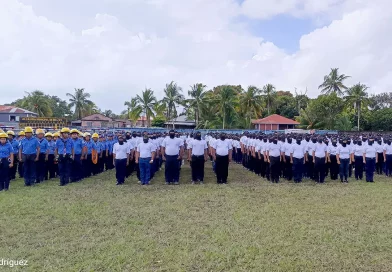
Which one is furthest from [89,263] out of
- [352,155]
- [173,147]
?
[352,155]

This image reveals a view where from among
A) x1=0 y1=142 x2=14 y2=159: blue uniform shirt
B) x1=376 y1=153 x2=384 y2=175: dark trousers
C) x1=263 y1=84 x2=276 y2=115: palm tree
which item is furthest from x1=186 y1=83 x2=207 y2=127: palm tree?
x1=0 y1=142 x2=14 y2=159: blue uniform shirt

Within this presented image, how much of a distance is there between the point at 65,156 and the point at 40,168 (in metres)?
1.29

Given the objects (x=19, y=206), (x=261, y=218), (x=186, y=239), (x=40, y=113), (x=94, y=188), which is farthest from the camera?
(x=40, y=113)

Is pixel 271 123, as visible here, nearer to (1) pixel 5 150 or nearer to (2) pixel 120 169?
(2) pixel 120 169

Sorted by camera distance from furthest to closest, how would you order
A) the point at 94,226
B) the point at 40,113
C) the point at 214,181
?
the point at 40,113 → the point at 214,181 → the point at 94,226

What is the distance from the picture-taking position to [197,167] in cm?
1280

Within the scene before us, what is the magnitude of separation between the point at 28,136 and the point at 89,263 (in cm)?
763

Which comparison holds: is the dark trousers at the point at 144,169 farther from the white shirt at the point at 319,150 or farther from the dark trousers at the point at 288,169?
the white shirt at the point at 319,150

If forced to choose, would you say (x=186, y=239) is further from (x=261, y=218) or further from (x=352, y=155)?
(x=352, y=155)

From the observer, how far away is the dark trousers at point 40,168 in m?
12.7

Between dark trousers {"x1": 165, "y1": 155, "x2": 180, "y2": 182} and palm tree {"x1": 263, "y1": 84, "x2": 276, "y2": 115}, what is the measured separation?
162ft

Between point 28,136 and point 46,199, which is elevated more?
point 28,136

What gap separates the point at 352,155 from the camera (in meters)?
14.1

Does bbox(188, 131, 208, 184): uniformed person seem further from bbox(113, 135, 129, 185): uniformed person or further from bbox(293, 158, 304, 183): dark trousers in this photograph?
bbox(293, 158, 304, 183): dark trousers
